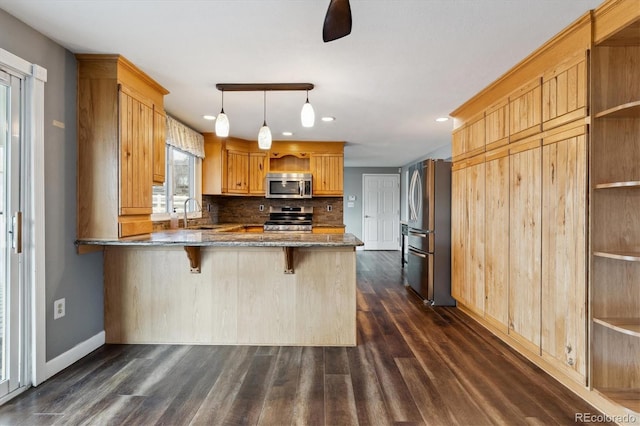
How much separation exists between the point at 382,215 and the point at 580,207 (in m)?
6.92

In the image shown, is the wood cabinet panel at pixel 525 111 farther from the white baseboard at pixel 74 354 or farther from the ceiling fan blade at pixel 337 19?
the white baseboard at pixel 74 354

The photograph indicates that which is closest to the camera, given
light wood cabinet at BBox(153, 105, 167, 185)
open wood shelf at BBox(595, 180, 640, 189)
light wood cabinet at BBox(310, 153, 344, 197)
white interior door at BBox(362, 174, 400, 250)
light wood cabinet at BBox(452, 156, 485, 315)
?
open wood shelf at BBox(595, 180, 640, 189)

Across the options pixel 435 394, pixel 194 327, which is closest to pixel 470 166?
pixel 435 394

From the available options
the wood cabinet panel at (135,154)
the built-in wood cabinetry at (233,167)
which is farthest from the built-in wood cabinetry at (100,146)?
the built-in wood cabinetry at (233,167)

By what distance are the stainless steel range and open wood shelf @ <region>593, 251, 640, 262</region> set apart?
163 inches

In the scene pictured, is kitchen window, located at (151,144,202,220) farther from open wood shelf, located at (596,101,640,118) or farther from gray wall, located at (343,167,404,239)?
gray wall, located at (343,167,404,239)

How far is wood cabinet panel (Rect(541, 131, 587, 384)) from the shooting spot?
2043 mm

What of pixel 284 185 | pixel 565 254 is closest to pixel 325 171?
pixel 284 185

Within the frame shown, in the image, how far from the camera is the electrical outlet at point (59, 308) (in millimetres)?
2385

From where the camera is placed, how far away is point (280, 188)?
18.8 ft

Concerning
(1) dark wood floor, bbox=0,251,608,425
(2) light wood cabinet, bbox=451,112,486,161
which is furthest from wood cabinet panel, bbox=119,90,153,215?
(2) light wood cabinet, bbox=451,112,486,161

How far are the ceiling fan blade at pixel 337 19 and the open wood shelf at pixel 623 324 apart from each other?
202cm

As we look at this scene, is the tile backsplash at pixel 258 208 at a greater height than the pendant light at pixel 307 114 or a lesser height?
lesser

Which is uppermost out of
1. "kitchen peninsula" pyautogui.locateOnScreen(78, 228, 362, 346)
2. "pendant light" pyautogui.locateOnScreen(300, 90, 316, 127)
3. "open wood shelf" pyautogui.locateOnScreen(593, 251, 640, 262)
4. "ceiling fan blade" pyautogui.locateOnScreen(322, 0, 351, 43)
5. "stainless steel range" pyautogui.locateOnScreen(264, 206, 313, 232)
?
"ceiling fan blade" pyautogui.locateOnScreen(322, 0, 351, 43)
